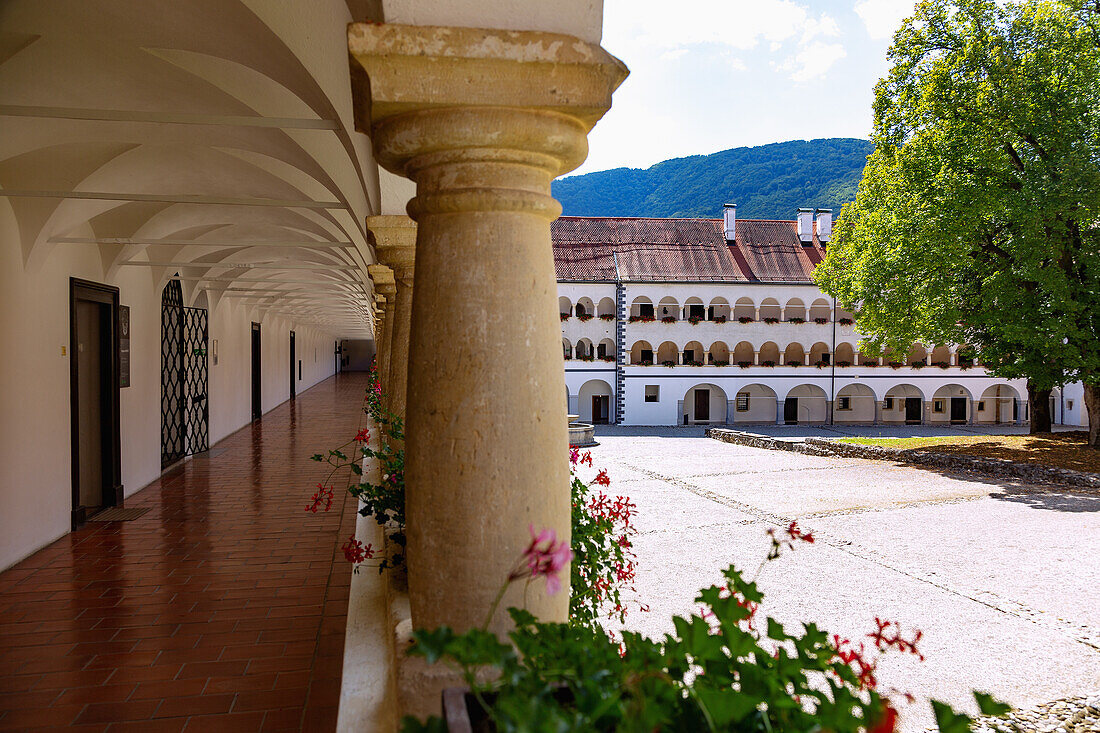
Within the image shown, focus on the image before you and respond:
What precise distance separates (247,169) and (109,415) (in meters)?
3.33

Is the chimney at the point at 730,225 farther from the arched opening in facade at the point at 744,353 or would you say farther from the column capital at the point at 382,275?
the column capital at the point at 382,275

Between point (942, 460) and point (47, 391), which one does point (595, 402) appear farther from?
point (47, 391)

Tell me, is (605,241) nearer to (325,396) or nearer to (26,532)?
(325,396)

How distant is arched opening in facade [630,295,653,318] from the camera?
3541cm

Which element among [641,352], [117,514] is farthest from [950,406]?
[117,514]

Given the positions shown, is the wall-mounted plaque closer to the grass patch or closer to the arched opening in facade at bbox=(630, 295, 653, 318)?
the grass patch

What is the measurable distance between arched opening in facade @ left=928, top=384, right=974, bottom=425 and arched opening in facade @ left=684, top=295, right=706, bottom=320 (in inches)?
507

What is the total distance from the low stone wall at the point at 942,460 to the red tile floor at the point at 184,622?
13992 mm

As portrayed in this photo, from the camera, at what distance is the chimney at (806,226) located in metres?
37.5

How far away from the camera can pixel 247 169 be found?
6.55 meters

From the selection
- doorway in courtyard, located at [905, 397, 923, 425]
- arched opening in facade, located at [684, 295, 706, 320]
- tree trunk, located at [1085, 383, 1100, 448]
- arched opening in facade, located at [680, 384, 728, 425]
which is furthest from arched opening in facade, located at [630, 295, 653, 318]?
tree trunk, located at [1085, 383, 1100, 448]

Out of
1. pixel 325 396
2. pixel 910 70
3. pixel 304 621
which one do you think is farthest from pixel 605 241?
pixel 304 621

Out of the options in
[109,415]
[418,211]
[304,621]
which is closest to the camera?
[418,211]

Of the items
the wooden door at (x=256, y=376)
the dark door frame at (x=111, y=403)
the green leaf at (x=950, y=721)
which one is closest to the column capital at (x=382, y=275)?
the dark door frame at (x=111, y=403)
